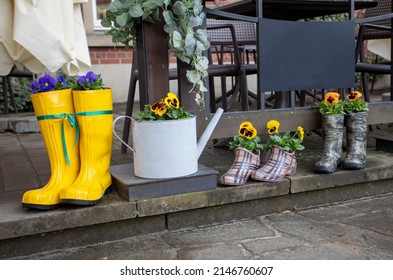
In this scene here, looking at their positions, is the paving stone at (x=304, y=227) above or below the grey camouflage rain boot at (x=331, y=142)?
below


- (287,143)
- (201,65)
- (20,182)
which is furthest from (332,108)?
(20,182)

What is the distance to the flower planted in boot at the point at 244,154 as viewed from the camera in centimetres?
203

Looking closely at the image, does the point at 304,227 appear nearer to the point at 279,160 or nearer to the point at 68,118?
the point at 279,160

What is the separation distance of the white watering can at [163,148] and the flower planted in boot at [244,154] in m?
0.23

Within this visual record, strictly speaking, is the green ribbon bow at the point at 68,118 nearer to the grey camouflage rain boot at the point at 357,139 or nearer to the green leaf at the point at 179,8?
the green leaf at the point at 179,8

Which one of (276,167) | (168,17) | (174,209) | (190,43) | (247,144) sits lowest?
(174,209)

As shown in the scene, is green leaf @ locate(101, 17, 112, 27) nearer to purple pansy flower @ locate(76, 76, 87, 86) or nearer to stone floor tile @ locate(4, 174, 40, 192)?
purple pansy flower @ locate(76, 76, 87, 86)

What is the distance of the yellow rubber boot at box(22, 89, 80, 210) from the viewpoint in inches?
68.6

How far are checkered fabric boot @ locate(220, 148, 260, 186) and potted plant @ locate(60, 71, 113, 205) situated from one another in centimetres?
52

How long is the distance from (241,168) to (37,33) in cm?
120

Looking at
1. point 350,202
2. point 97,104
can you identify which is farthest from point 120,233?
point 350,202

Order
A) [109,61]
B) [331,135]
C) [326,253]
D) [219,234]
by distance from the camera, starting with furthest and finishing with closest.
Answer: [109,61] → [331,135] → [219,234] → [326,253]

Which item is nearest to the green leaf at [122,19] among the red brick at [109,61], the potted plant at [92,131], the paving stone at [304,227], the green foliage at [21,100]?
the potted plant at [92,131]

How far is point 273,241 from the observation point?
1789 mm
